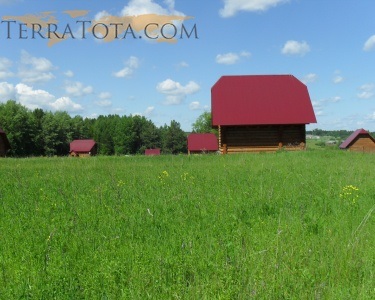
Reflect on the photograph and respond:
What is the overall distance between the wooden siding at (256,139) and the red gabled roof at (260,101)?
0.76m

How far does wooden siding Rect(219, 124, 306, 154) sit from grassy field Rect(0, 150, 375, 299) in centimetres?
1874

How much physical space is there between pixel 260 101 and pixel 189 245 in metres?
24.5

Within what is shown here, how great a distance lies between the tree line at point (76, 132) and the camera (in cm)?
7050

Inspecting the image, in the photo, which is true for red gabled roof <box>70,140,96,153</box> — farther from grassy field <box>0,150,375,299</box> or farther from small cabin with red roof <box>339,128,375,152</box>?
grassy field <box>0,150,375,299</box>

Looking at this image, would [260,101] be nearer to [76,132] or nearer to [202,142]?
[202,142]

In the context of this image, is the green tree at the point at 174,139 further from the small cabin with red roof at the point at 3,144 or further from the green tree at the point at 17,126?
the small cabin with red roof at the point at 3,144

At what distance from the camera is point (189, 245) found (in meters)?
4.12

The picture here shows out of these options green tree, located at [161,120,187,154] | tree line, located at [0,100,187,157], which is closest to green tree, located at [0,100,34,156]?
tree line, located at [0,100,187,157]

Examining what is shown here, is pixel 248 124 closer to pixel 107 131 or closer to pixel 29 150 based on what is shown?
pixel 29 150

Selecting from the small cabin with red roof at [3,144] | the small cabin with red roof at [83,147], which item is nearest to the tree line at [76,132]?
the small cabin with red roof at [83,147]

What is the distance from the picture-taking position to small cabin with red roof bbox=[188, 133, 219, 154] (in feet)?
174

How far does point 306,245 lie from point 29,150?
77308 mm

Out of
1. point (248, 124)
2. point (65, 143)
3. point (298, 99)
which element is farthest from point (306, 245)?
point (65, 143)

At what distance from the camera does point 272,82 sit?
28.9 m
